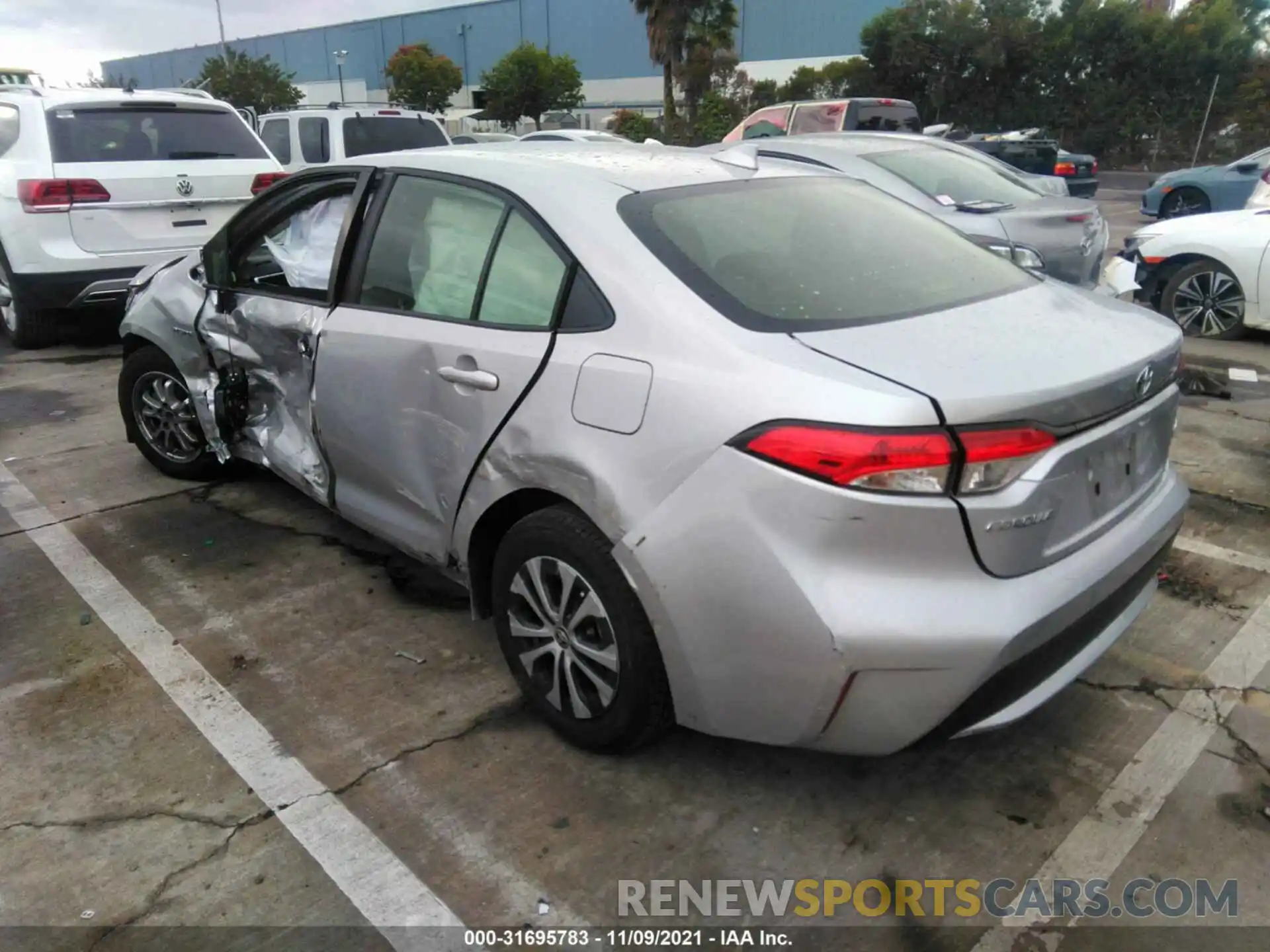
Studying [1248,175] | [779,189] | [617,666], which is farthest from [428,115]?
[1248,175]

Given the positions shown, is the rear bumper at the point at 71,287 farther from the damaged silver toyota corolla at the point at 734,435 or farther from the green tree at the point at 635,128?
the green tree at the point at 635,128

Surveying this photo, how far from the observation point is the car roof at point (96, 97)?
691 cm

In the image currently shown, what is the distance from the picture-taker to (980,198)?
22.4ft

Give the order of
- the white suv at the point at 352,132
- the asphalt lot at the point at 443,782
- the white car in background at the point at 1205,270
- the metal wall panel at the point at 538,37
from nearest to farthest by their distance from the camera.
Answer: the asphalt lot at the point at 443,782 < the white car in background at the point at 1205,270 < the white suv at the point at 352,132 < the metal wall panel at the point at 538,37

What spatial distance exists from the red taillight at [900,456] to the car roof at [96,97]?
6.98 meters

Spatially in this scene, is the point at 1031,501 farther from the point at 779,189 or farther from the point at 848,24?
the point at 848,24

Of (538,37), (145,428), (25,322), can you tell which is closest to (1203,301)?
(145,428)

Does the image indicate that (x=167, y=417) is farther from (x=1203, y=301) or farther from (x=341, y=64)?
(x=341, y=64)

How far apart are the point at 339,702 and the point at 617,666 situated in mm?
1070

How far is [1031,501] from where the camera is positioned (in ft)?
6.86

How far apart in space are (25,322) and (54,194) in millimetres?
1287

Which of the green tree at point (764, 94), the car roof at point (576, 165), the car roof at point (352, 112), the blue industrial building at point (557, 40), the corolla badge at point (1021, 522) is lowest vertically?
the corolla badge at point (1021, 522)

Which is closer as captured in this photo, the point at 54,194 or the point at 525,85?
the point at 54,194

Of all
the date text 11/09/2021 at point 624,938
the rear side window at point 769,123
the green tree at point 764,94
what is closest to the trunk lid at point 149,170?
the date text 11/09/2021 at point 624,938
